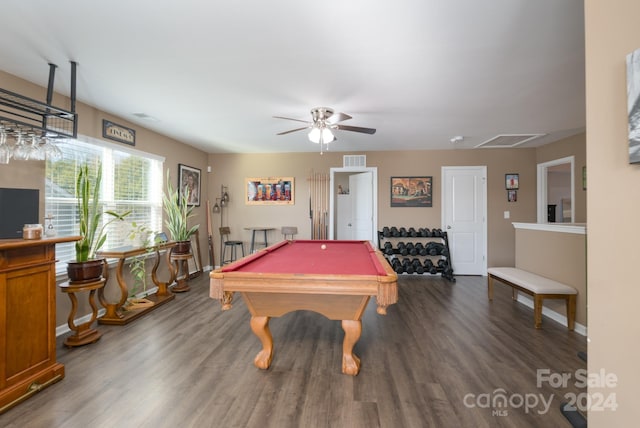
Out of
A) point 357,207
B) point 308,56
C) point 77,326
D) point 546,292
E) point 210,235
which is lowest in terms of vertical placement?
point 77,326

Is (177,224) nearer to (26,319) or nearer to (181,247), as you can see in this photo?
(181,247)

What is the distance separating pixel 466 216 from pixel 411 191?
118 cm

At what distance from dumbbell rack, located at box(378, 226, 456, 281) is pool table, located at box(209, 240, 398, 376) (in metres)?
2.77

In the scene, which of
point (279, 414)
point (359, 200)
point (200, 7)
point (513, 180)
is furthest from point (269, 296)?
point (513, 180)

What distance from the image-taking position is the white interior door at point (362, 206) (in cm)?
554

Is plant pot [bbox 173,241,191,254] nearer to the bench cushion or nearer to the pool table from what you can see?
the pool table

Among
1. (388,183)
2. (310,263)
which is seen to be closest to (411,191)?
(388,183)

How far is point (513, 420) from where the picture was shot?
5.32 feet

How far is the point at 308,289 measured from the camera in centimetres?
178

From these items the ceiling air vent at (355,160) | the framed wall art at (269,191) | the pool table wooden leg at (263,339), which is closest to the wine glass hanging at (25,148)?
the pool table wooden leg at (263,339)

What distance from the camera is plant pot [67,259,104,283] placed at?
2.48 metres

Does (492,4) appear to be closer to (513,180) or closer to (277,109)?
(277,109)

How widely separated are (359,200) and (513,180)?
2.99m

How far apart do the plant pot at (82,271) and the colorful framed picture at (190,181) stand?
2.32 m
